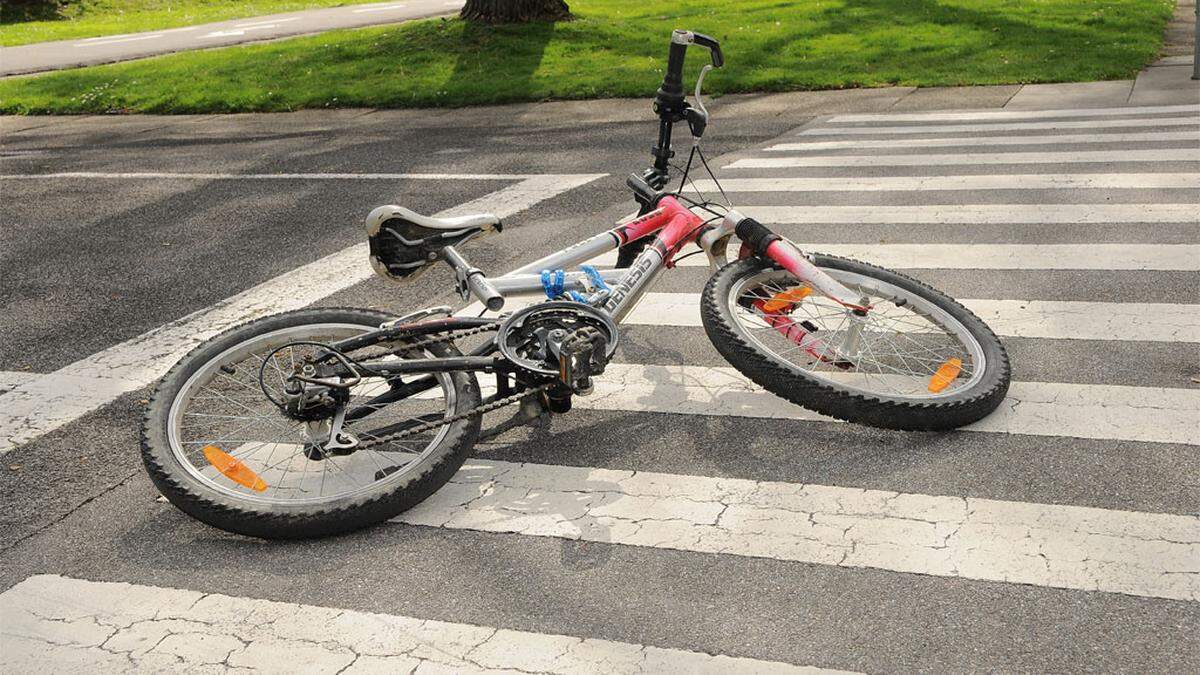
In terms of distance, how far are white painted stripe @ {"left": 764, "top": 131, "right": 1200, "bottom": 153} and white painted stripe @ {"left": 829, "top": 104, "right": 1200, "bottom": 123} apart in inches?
42.0

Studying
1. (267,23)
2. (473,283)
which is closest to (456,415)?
(473,283)

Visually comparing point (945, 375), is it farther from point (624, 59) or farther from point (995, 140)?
point (624, 59)

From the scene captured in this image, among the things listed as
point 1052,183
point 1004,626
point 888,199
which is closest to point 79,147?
point 888,199

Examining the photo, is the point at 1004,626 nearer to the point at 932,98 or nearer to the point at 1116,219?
the point at 1116,219

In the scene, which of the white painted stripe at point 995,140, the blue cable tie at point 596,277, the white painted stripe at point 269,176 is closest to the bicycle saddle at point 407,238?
the blue cable tie at point 596,277

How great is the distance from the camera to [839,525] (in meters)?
3.48

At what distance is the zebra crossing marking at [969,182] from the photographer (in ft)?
25.0

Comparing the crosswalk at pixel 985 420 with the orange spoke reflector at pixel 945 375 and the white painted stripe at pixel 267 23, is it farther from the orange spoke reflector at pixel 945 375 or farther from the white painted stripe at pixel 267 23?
the white painted stripe at pixel 267 23

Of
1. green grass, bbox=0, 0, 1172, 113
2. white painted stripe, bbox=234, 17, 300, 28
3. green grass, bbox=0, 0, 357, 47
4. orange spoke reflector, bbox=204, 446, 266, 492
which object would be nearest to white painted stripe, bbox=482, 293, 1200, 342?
orange spoke reflector, bbox=204, 446, 266, 492

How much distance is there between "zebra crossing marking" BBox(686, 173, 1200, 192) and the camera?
7609 mm

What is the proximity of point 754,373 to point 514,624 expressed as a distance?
140 cm

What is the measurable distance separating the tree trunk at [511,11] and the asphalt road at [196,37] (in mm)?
6923

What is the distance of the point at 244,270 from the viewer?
6.70m

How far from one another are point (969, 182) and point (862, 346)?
3993 mm
